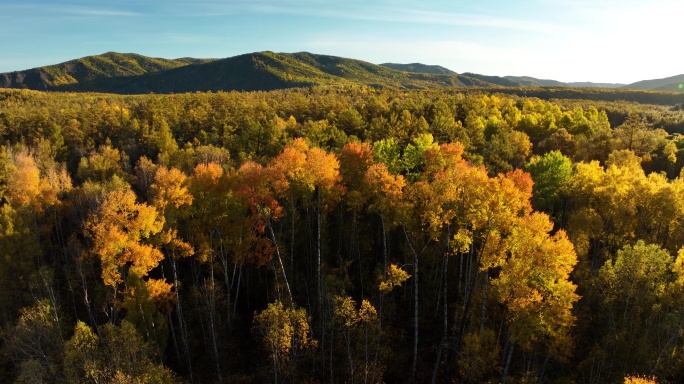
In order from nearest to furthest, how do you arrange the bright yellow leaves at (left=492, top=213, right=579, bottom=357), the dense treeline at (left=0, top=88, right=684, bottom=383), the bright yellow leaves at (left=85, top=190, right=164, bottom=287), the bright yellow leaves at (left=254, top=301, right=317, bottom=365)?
1. the bright yellow leaves at (left=492, top=213, right=579, bottom=357)
2. the dense treeline at (left=0, top=88, right=684, bottom=383)
3. the bright yellow leaves at (left=254, top=301, right=317, bottom=365)
4. the bright yellow leaves at (left=85, top=190, right=164, bottom=287)

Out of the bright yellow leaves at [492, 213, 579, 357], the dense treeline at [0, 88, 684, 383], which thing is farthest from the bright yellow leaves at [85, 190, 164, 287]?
the bright yellow leaves at [492, 213, 579, 357]

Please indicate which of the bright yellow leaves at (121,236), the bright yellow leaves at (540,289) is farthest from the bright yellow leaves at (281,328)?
the bright yellow leaves at (540,289)

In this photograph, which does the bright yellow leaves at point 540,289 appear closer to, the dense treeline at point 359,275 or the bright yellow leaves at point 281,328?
the dense treeline at point 359,275

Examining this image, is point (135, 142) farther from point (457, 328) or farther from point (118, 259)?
point (457, 328)

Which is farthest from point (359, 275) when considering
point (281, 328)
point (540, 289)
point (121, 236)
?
point (121, 236)

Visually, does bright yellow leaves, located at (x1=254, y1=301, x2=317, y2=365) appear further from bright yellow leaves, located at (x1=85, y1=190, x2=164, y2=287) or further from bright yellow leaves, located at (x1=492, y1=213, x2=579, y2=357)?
bright yellow leaves, located at (x1=492, y1=213, x2=579, y2=357)

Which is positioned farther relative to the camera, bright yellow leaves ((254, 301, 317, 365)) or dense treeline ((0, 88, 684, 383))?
bright yellow leaves ((254, 301, 317, 365))

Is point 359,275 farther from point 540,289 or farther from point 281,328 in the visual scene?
point 540,289

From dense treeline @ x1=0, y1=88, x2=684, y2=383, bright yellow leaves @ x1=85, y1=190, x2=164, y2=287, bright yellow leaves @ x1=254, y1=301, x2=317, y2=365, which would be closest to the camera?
dense treeline @ x1=0, y1=88, x2=684, y2=383
